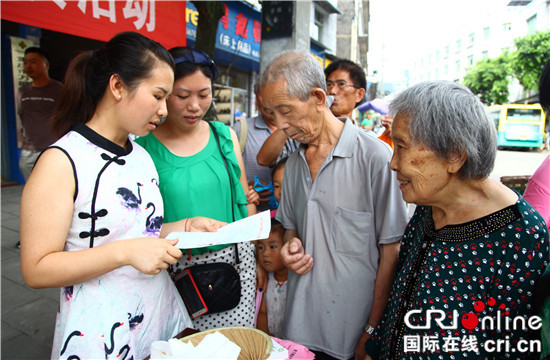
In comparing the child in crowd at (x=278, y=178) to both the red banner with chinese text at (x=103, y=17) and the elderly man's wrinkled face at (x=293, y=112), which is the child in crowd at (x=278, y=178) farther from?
the red banner with chinese text at (x=103, y=17)

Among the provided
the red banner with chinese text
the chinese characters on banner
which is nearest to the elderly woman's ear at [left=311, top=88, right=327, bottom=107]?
the red banner with chinese text

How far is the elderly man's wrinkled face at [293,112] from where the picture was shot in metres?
1.47

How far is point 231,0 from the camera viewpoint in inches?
324

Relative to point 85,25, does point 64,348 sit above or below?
below

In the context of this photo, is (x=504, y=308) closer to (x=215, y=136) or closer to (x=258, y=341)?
(x=258, y=341)

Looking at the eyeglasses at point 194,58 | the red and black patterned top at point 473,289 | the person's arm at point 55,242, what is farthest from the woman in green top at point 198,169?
the red and black patterned top at point 473,289

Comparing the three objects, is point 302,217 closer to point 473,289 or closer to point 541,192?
point 473,289

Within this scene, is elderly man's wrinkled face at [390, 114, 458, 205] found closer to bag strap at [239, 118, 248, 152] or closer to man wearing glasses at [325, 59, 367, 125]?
bag strap at [239, 118, 248, 152]

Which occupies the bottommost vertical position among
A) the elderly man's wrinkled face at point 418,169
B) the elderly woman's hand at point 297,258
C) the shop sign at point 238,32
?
the elderly woman's hand at point 297,258

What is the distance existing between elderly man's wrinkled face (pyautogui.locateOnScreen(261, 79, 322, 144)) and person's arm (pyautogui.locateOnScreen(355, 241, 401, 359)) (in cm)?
60

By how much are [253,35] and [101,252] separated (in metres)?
9.62

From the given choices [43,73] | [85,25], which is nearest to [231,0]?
[43,73]

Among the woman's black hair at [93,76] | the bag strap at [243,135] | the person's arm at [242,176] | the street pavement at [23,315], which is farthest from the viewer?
the bag strap at [243,135]

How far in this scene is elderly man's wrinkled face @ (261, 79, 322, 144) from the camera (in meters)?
1.47
